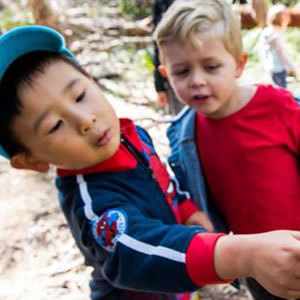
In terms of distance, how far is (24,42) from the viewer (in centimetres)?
106

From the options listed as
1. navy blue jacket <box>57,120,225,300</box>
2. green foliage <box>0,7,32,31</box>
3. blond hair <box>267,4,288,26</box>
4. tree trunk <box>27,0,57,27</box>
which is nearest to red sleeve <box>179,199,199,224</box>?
navy blue jacket <box>57,120,225,300</box>

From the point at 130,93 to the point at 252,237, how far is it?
487 centimetres

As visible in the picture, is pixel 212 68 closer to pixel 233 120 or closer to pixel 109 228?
pixel 233 120

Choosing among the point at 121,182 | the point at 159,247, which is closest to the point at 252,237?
the point at 159,247

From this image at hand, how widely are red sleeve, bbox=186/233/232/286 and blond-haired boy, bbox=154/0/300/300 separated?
2.41 feet

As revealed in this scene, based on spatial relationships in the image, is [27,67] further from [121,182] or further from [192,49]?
[192,49]

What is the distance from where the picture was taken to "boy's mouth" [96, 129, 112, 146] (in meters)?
1.10

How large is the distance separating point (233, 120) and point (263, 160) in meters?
0.21

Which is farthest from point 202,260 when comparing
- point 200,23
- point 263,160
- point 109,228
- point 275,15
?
point 275,15

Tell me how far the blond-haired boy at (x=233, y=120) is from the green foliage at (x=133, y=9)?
22.7ft

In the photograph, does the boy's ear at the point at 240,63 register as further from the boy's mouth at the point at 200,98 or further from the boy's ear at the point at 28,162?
the boy's ear at the point at 28,162

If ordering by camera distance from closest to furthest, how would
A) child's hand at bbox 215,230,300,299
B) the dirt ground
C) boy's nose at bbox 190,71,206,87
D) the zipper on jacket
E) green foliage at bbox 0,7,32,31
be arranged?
1. child's hand at bbox 215,230,300,299
2. the zipper on jacket
3. boy's nose at bbox 190,71,206,87
4. the dirt ground
5. green foliage at bbox 0,7,32,31

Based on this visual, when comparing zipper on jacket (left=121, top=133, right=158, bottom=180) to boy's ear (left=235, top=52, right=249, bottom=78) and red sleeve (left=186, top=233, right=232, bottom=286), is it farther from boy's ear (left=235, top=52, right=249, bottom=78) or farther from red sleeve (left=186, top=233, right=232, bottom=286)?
boy's ear (left=235, top=52, right=249, bottom=78)

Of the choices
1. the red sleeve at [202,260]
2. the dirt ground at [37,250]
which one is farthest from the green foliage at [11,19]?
the red sleeve at [202,260]
